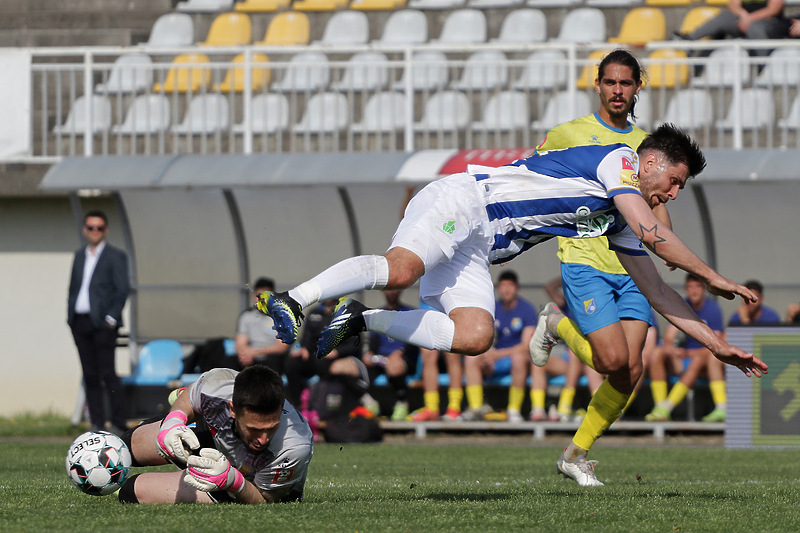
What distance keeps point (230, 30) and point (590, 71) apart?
6.30 metres

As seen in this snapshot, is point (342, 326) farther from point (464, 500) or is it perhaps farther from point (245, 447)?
point (464, 500)

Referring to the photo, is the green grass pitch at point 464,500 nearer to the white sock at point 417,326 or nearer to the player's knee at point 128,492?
the player's knee at point 128,492

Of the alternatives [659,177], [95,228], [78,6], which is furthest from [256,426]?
[78,6]

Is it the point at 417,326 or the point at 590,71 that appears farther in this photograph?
the point at 590,71

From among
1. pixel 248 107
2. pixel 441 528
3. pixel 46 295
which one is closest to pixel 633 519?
pixel 441 528

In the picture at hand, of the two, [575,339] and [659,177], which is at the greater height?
[659,177]

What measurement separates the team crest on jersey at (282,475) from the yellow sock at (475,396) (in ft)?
25.7

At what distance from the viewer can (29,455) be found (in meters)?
10.8

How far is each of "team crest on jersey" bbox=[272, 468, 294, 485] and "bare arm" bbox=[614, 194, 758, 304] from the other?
2.01 meters

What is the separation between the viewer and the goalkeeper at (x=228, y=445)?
5633 mm

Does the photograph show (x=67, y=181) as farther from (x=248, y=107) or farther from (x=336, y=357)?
(x=336, y=357)

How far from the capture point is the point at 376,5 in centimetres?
1880

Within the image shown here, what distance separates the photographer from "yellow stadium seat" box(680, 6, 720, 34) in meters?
17.2

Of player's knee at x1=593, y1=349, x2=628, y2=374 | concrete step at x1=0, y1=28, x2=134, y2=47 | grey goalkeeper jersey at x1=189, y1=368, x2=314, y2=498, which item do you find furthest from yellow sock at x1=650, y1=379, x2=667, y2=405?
concrete step at x1=0, y1=28, x2=134, y2=47
